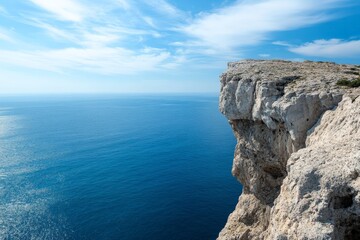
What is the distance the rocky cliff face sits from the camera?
1446 centimetres

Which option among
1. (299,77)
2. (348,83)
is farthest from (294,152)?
(299,77)

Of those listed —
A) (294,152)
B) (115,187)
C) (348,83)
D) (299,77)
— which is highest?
(299,77)

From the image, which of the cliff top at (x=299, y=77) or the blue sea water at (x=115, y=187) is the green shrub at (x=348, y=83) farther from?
the blue sea water at (x=115, y=187)

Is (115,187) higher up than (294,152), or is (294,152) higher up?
(294,152)

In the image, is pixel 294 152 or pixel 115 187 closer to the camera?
pixel 294 152

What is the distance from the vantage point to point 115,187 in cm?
7631

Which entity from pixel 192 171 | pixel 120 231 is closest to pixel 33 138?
pixel 192 171

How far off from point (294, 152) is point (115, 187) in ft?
202

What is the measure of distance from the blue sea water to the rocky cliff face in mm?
26775

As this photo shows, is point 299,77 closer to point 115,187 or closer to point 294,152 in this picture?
point 294,152

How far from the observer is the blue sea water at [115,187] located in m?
57.4

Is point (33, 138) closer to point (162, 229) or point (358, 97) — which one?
point (162, 229)

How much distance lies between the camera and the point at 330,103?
918 inches

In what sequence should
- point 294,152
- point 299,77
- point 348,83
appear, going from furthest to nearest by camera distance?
point 299,77 → point 348,83 → point 294,152
